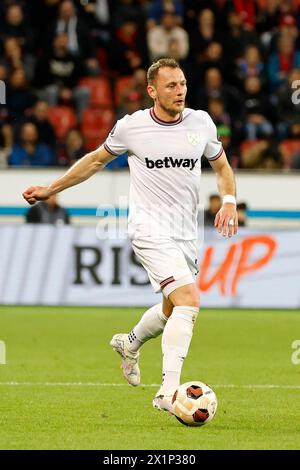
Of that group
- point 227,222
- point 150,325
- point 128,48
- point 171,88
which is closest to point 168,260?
point 227,222

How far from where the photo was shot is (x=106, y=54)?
2320 cm

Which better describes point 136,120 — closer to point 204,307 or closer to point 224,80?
point 204,307

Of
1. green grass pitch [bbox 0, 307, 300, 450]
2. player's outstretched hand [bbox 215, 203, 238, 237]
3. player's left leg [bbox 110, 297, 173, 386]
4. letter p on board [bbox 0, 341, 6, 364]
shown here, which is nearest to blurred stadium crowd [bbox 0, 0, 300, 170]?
green grass pitch [bbox 0, 307, 300, 450]

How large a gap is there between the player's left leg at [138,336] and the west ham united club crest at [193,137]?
1199 millimetres

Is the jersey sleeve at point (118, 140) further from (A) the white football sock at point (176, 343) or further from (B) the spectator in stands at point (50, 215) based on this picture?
(B) the spectator in stands at point (50, 215)

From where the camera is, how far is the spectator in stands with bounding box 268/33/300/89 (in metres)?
22.3

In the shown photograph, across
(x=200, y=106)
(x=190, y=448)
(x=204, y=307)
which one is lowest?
(x=204, y=307)

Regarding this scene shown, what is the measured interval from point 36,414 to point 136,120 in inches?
88.2

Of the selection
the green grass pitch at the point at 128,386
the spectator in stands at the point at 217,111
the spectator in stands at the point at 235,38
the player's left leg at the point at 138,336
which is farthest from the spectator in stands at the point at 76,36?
the player's left leg at the point at 138,336

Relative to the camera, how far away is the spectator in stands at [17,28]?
2241 cm

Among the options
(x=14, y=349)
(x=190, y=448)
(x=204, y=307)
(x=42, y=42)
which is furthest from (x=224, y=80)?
(x=190, y=448)

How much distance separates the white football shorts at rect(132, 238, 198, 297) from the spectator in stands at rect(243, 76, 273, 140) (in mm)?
12146

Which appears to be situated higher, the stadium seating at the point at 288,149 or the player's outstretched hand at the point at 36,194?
the player's outstretched hand at the point at 36,194

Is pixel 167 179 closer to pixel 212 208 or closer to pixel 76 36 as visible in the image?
pixel 212 208
